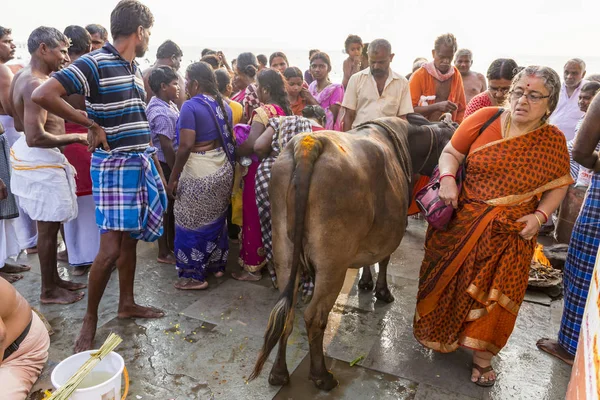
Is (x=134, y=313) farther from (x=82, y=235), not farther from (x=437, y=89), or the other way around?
(x=437, y=89)

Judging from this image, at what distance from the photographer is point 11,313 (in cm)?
238

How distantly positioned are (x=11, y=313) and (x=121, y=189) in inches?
40.3

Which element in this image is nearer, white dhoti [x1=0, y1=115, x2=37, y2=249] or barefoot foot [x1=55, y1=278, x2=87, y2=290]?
barefoot foot [x1=55, y1=278, x2=87, y2=290]

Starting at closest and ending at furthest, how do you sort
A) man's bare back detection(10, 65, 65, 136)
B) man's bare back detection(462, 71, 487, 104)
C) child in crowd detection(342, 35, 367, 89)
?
man's bare back detection(10, 65, 65, 136) < man's bare back detection(462, 71, 487, 104) < child in crowd detection(342, 35, 367, 89)

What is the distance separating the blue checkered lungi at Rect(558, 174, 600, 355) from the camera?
9.43 ft

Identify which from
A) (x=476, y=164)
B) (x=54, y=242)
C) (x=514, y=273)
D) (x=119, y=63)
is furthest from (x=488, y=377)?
(x=54, y=242)

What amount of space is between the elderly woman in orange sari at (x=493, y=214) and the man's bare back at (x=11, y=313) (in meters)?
2.56

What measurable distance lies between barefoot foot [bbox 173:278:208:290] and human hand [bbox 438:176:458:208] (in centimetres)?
233

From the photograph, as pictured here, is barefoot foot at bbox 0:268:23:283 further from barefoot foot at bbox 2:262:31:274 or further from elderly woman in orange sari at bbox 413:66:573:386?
elderly woman in orange sari at bbox 413:66:573:386

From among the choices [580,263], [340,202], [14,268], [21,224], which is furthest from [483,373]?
[21,224]

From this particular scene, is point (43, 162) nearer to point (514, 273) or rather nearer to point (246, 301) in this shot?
point (246, 301)

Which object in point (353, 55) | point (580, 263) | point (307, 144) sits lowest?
point (580, 263)

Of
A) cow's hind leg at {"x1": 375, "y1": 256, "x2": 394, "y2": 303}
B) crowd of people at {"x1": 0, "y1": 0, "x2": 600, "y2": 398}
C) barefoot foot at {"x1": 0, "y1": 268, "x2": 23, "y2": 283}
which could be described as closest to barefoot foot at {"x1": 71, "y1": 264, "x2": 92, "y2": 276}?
crowd of people at {"x1": 0, "y1": 0, "x2": 600, "y2": 398}

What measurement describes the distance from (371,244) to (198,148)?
181cm
